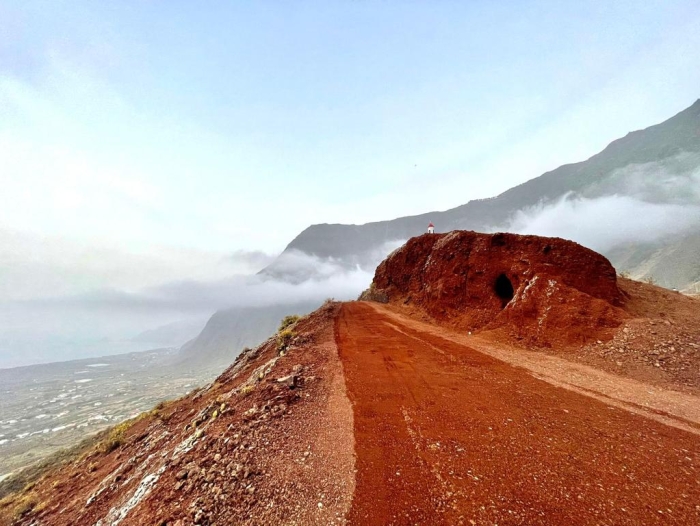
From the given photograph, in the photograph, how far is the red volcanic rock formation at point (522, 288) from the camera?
524 inches

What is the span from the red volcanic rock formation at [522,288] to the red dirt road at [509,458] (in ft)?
19.4

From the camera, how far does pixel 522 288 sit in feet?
53.5

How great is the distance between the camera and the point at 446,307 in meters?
20.6

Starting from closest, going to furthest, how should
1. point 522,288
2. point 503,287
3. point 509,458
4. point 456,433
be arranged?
1. point 509,458
2. point 456,433
3. point 522,288
4. point 503,287

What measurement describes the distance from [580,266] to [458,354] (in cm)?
963

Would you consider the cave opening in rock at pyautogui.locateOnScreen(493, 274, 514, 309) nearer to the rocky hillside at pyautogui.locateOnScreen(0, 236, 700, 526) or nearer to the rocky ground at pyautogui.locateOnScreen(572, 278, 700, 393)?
the rocky hillside at pyautogui.locateOnScreen(0, 236, 700, 526)

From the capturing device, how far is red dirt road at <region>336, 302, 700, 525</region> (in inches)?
161

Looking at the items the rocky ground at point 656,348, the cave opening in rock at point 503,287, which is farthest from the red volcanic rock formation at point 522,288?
the rocky ground at point 656,348

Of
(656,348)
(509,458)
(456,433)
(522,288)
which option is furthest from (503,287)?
(509,458)

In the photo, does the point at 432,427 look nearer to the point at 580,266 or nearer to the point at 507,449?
the point at 507,449

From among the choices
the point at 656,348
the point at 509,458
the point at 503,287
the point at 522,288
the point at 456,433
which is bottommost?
the point at 656,348

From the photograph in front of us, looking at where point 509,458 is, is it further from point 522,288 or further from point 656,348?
point 522,288

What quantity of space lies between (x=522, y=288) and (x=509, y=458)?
43.5 ft

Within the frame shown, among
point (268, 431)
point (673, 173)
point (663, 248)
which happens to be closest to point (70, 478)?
point (268, 431)
